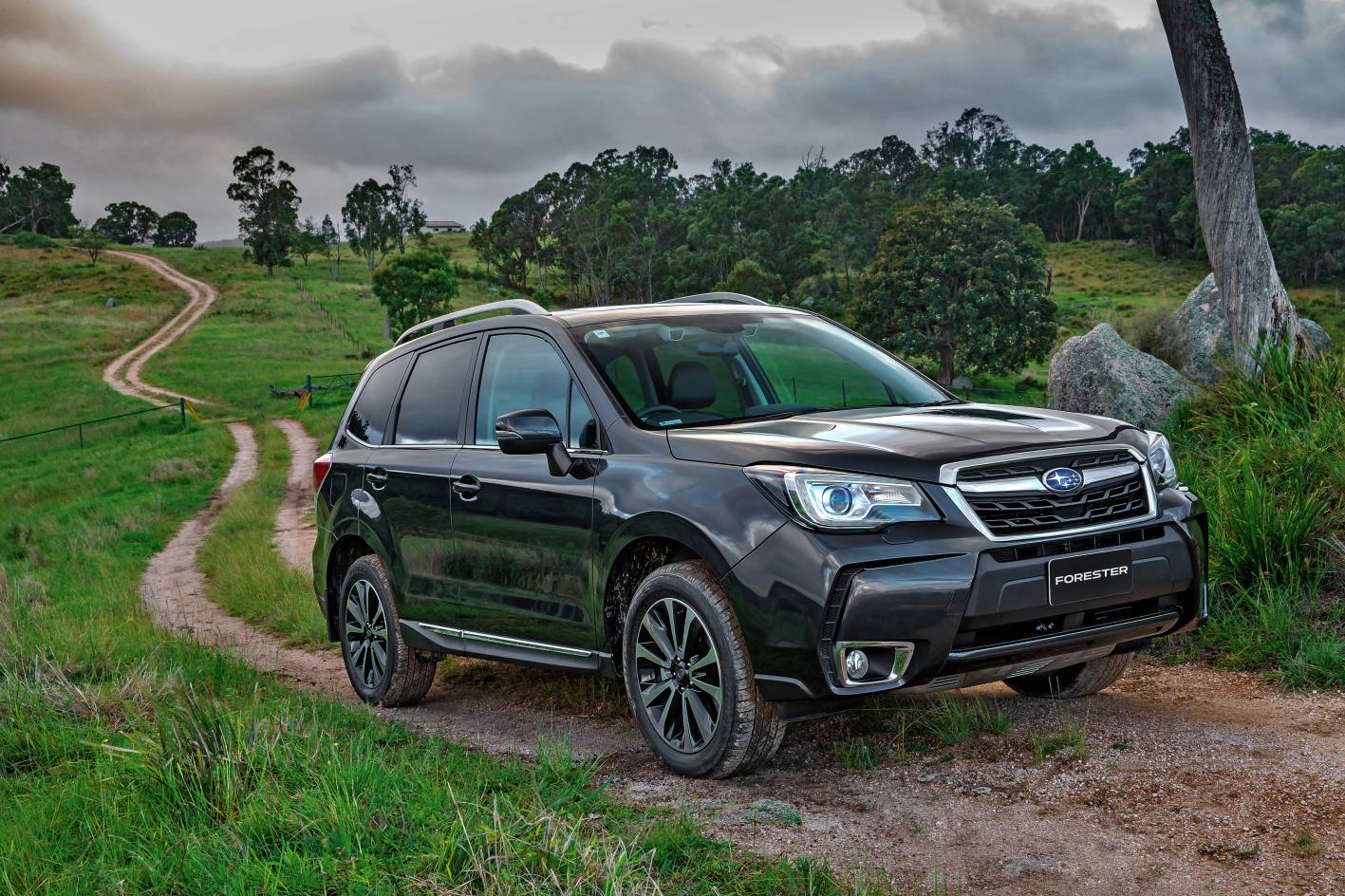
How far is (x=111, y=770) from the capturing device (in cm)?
476

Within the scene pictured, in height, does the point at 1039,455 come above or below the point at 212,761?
above

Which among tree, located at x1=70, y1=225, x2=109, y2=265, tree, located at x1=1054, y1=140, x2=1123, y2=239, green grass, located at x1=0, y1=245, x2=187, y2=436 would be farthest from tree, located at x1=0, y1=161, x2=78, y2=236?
tree, located at x1=1054, y1=140, x2=1123, y2=239

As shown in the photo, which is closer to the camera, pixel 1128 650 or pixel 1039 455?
pixel 1039 455

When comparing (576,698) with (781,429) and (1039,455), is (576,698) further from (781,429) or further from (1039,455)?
(1039,455)

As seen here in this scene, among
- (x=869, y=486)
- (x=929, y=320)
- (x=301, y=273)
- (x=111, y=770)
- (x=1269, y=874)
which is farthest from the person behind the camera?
(x=301, y=273)

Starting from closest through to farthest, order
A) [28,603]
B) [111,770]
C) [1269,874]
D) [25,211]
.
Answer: [1269,874] < [111,770] < [28,603] < [25,211]

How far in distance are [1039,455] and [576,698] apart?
3.14 m

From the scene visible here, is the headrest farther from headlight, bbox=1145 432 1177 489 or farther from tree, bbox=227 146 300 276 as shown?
tree, bbox=227 146 300 276

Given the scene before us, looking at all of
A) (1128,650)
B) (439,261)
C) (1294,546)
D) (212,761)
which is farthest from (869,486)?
(439,261)

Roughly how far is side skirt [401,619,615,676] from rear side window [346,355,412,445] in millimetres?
1173

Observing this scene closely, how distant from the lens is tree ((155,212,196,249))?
178 meters

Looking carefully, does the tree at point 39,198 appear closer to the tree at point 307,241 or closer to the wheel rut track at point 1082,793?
the tree at point 307,241

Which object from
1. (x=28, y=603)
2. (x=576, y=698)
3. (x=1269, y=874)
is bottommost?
(x=28, y=603)

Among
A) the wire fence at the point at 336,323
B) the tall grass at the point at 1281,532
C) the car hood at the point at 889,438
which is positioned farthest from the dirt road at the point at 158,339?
the car hood at the point at 889,438
